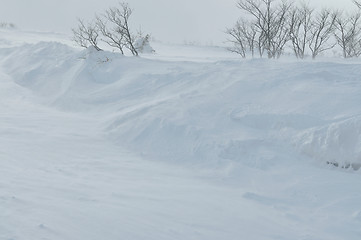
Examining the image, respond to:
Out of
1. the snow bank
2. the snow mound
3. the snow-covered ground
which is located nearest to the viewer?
the snow-covered ground

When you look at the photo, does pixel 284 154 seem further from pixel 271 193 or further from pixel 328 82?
pixel 328 82

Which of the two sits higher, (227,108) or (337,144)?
(227,108)

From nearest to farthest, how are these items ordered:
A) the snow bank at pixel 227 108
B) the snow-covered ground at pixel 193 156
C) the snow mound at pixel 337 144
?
the snow-covered ground at pixel 193 156, the snow mound at pixel 337 144, the snow bank at pixel 227 108

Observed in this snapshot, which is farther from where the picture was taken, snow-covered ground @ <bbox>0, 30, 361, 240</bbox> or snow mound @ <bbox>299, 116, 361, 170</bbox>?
snow mound @ <bbox>299, 116, 361, 170</bbox>

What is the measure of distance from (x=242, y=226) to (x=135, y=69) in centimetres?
801

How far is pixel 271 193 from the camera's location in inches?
180

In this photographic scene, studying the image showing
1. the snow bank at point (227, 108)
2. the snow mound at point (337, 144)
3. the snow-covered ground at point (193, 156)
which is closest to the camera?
the snow-covered ground at point (193, 156)

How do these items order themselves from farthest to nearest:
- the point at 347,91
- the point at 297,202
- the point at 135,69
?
the point at 135,69, the point at 347,91, the point at 297,202

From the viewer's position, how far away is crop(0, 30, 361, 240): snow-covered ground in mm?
3650

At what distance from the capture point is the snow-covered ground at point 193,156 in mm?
3650

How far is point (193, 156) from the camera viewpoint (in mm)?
5789

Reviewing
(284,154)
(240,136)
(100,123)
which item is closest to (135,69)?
(100,123)

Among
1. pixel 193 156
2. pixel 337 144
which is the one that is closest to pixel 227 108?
pixel 193 156

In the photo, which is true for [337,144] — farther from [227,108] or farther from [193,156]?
[227,108]
